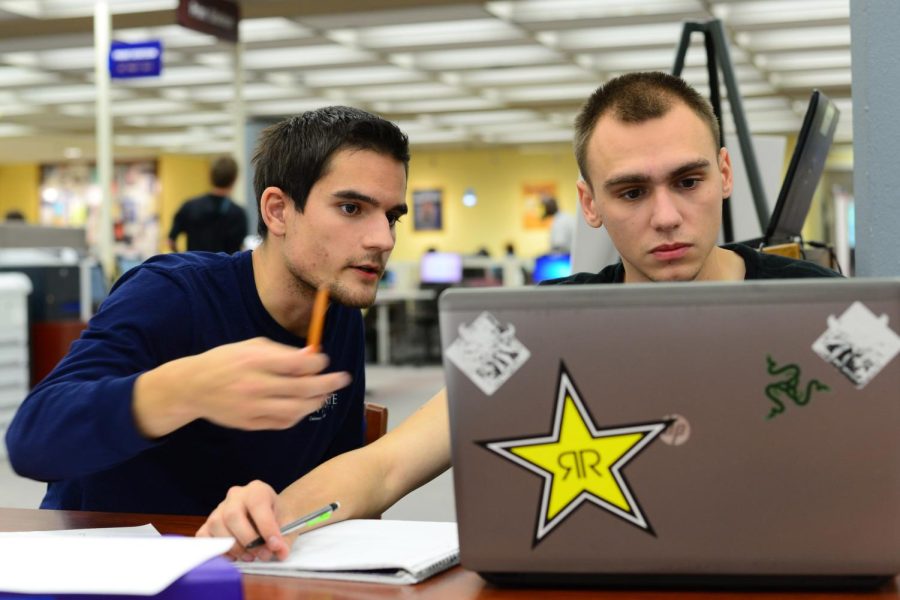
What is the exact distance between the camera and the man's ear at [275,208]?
1527 mm

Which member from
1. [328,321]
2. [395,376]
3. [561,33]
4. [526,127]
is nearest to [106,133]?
[395,376]

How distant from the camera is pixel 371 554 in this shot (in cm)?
90

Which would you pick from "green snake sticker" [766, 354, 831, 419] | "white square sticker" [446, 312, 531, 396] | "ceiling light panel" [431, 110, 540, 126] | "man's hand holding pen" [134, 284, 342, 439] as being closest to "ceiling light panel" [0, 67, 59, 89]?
"ceiling light panel" [431, 110, 540, 126]

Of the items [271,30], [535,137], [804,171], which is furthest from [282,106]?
[804,171]

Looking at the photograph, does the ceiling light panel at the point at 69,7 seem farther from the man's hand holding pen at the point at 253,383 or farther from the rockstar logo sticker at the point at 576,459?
the rockstar logo sticker at the point at 576,459

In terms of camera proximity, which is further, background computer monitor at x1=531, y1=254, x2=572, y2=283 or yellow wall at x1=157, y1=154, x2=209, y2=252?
yellow wall at x1=157, y1=154, x2=209, y2=252

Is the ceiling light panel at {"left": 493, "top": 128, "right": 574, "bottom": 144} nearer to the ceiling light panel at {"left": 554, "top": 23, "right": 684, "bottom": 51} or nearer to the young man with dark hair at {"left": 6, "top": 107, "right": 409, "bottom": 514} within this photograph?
the ceiling light panel at {"left": 554, "top": 23, "right": 684, "bottom": 51}

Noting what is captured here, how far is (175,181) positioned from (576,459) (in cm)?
1713

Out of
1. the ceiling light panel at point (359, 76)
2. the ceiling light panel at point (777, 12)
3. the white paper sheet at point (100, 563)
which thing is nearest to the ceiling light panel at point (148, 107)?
the ceiling light panel at point (359, 76)

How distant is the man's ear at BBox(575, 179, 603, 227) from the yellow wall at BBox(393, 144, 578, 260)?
592 inches

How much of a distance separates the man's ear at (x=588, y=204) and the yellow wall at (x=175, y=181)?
1587 cm

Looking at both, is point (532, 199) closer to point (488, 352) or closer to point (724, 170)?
point (724, 170)

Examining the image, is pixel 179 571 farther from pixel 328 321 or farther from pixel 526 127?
pixel 526 127

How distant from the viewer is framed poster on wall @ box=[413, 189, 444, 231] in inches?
671
